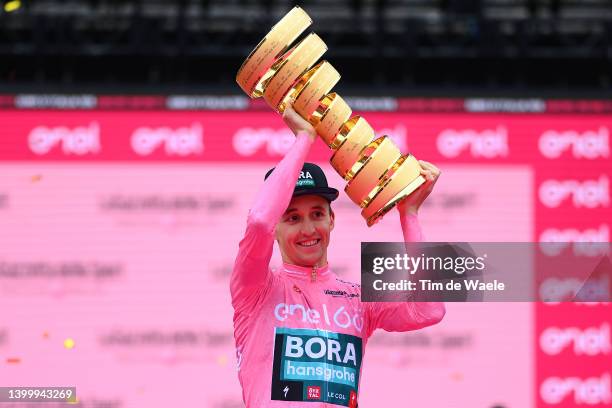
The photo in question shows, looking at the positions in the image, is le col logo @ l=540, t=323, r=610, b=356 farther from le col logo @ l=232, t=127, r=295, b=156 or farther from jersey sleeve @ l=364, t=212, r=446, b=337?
jersey sleeve @ l=364, t=212, r=446, b=337

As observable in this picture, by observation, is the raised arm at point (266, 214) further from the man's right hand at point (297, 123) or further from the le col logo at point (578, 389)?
the le col logo at point (578, 389)

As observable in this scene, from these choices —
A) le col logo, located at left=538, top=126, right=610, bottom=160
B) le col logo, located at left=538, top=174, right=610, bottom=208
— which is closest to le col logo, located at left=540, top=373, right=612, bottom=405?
le col logo, located at left=538, top=174, right=610, bottom=208

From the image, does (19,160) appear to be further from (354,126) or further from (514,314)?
(354,126)

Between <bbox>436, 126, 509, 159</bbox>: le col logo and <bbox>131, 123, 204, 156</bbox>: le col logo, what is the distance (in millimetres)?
1622

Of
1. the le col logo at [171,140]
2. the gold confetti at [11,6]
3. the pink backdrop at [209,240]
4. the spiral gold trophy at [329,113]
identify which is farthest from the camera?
the gold confetti at [11,6]

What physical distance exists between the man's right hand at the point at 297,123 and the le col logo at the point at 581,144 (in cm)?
437

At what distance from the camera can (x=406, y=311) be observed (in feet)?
12.2

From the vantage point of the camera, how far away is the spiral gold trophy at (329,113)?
352 centimetres

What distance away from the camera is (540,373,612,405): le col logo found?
733cm

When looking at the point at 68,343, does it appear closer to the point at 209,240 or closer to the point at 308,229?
the point at 209,240

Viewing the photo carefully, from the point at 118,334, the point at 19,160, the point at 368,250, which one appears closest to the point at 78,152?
the point at 19,160

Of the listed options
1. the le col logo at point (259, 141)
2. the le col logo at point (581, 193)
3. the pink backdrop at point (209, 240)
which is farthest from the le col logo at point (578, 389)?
the le col logo at point (259, 141)

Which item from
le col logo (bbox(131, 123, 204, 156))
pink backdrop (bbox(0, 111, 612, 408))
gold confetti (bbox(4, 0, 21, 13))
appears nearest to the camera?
pink backdrop (bbox(0, 111, 612, 408))

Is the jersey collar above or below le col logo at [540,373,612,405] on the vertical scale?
above
